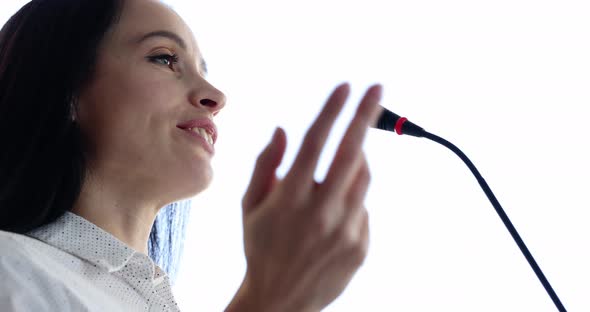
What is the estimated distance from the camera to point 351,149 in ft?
1.86

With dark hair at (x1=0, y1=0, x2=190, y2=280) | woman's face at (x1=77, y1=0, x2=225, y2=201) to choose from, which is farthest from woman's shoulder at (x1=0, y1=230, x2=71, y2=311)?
woman's face at (x1=77, y1=0, x2=225, y2=201)

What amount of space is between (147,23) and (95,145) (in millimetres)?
264

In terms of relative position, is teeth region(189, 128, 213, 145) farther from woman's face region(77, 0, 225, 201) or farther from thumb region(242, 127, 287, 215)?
thumb region(242, 127, 287, 215)

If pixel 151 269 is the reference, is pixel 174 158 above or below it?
above

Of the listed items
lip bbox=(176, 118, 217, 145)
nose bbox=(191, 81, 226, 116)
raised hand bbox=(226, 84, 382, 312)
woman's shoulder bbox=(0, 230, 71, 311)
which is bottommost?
woman's shoulder bbox=(0, 230, 71, 311)

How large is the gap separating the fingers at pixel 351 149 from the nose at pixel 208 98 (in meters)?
0.61

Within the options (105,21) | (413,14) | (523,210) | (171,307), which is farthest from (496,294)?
(105,21)

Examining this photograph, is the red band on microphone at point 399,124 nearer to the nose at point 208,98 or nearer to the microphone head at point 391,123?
the microphone head at point 391,123

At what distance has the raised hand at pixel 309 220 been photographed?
569mm

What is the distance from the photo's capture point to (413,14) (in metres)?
1.98

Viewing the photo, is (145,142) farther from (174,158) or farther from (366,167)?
(366,167)

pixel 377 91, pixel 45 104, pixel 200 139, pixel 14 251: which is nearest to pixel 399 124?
pixel 377 91

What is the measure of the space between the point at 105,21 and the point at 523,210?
119 centimetres

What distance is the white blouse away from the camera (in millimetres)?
801
